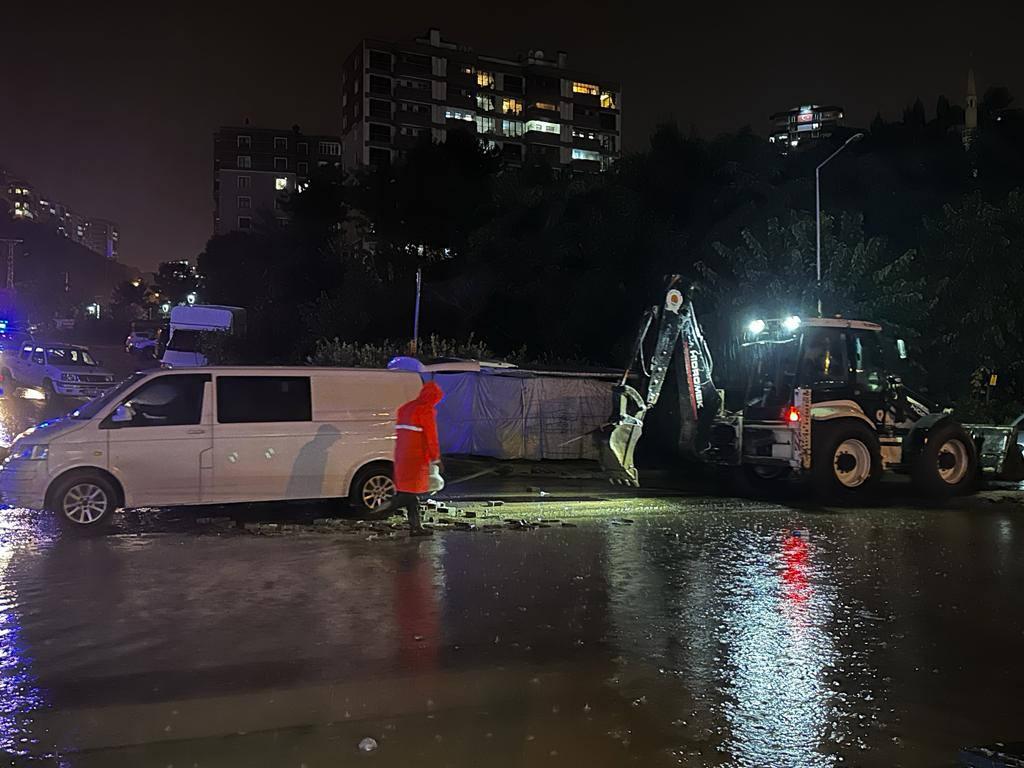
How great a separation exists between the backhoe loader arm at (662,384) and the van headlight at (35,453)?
8.59 meters

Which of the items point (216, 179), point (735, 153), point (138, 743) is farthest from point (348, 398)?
point (216, 179)

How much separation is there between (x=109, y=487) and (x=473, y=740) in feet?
24.9

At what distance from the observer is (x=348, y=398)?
1209cm

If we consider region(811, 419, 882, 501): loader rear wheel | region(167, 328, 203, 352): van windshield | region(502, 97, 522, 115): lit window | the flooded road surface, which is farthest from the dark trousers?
region(502, 97, 522, 115): lit window

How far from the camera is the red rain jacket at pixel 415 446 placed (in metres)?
10.9

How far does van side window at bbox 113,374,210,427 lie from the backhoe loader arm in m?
7.03

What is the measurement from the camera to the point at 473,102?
108m

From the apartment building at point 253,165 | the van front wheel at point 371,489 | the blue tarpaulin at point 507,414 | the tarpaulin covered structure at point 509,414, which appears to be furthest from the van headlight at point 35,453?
the apartment building at point 253,165

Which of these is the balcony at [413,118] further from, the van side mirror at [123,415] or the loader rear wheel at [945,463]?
the van side mirror at [123,415]

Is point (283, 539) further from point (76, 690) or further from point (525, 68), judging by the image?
point (525, 68)

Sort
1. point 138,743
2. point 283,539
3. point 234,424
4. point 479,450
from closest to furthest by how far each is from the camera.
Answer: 1. point 138,743
2. point 283,539
3. point 234,424
4. point 479,450

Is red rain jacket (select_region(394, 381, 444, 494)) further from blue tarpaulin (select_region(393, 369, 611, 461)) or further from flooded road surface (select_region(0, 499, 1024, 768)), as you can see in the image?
blue tarpaulin (select_region(393, 369, 611, 461))

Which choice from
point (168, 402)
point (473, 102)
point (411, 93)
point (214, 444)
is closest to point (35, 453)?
point (168, 402)

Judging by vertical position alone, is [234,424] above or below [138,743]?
above
